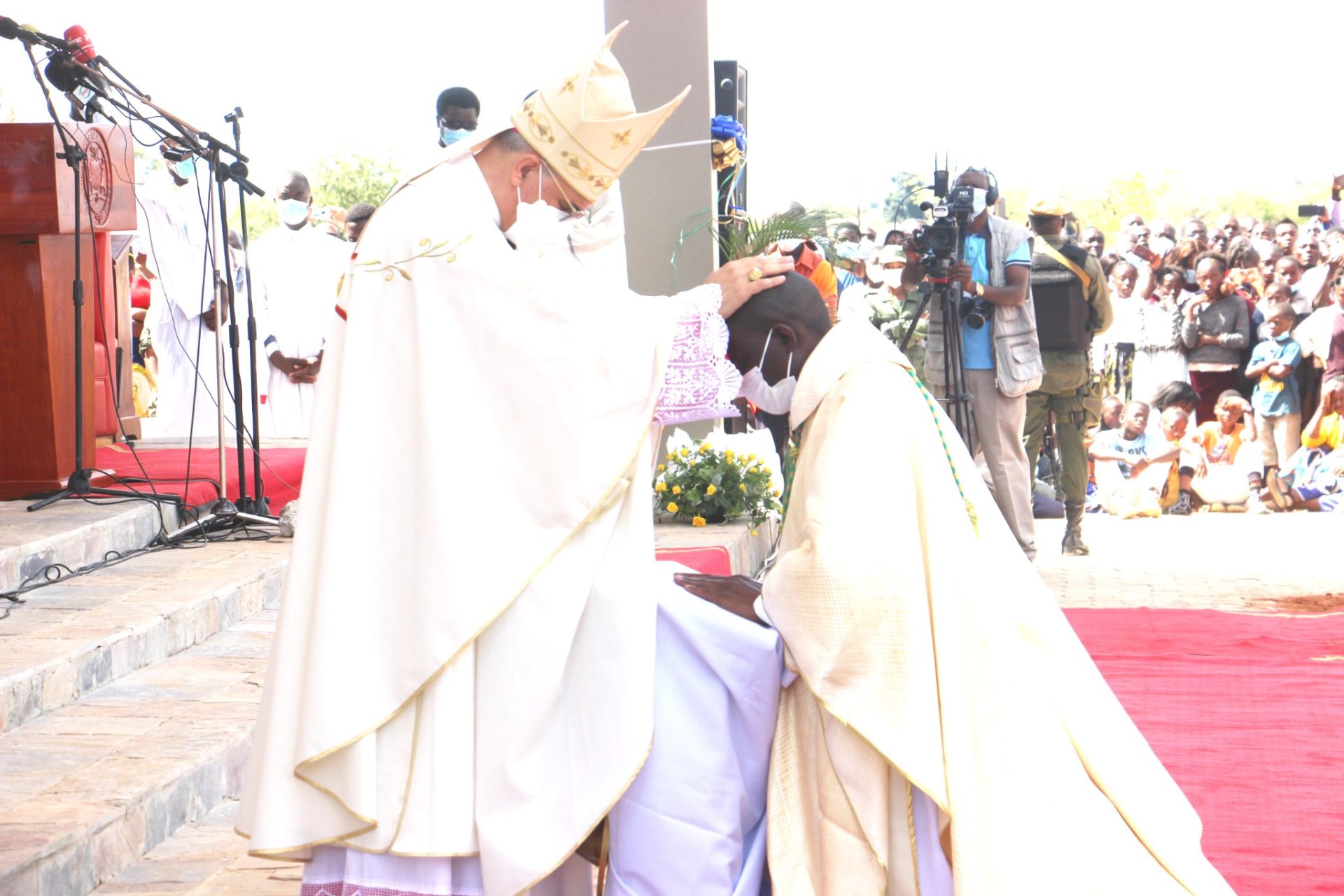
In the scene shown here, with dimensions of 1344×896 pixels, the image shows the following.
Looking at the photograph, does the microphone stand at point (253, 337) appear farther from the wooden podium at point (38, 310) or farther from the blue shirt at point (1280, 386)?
the blue shirt at point (1280, 386)

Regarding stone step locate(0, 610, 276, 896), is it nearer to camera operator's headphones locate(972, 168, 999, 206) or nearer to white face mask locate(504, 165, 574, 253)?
white face mask locate(504, 165, 574, 253)

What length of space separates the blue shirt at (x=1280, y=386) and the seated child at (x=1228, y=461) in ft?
0.40

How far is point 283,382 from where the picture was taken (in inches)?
380

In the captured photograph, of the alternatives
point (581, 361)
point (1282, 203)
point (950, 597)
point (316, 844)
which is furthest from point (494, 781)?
→ point (1282, 203)

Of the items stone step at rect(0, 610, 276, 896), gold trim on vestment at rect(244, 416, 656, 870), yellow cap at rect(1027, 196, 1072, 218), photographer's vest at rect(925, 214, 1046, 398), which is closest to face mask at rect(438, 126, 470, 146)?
photographer's vest at rect(925, 214, 1046, 398)

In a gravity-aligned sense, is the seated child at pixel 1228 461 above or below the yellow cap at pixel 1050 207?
below

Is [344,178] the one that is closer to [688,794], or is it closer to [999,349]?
[999,349]

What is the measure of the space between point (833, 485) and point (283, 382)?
787cm

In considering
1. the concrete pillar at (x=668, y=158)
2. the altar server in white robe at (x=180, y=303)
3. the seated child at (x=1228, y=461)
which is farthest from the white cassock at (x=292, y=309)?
the seated child at (x=1228, y=461)

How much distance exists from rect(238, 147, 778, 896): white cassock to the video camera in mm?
5149

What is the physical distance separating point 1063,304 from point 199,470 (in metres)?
5.25

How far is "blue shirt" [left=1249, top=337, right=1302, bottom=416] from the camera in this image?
10.2 meters

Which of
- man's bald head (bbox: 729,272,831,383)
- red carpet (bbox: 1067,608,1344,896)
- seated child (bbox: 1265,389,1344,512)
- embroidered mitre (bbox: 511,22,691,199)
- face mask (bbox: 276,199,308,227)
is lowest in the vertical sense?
red carpet (bbox: 1067,608,1344,896)

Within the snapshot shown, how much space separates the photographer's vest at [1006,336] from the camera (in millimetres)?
7527
